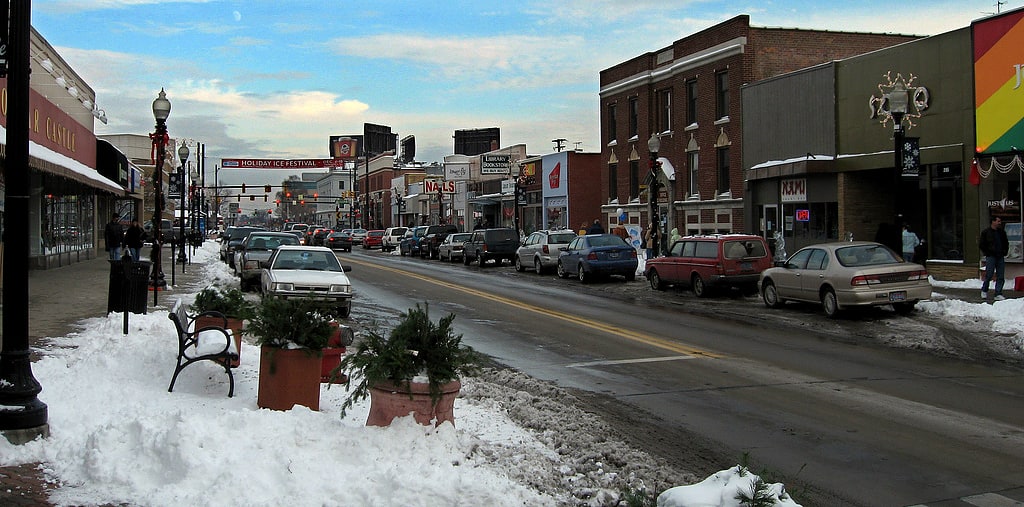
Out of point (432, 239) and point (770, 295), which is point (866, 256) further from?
point (432, 239)

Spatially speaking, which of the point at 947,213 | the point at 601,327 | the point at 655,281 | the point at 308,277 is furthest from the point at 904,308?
the point at 308,277

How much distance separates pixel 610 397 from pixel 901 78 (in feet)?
68.6

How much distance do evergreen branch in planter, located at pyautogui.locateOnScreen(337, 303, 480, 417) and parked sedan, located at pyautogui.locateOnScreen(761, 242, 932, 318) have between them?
1236 cm

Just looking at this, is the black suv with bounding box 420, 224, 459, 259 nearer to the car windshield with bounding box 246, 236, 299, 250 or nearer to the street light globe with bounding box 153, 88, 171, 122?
the car windshield with bounding box 246, 236, 299, 250

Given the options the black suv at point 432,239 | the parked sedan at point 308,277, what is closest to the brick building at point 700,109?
the black suv at point 432,239

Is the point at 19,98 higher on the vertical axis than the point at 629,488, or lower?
higher

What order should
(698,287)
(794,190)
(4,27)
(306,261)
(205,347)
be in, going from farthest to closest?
(794,190) → (698,287) → (306,261) → (205,347) → (4,27)

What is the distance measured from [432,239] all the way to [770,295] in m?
32.0

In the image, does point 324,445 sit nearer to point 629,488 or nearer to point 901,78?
point 629,488

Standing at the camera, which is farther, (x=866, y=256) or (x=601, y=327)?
(x=866, y=256)

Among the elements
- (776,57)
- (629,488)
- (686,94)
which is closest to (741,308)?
(629,488)

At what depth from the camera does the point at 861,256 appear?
18.0 m

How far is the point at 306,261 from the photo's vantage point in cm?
1986

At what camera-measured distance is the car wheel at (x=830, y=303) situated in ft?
59.1
